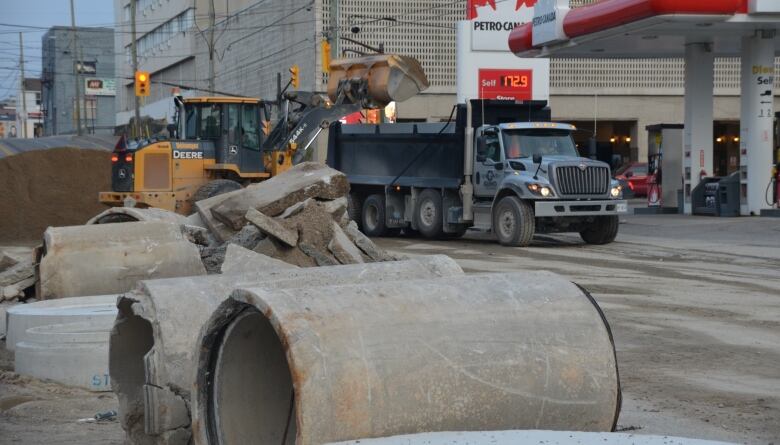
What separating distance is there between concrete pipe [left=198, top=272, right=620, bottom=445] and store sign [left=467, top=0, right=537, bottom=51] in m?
34.7

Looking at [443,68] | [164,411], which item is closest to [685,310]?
[164,411]

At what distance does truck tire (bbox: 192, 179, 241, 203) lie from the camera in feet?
78.4

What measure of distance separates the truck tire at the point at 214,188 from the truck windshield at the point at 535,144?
19.3 ft

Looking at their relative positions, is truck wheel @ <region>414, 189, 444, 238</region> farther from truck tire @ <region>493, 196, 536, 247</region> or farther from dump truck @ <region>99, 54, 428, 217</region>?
dump truck @ <region>99, 54, 428, 217</region>

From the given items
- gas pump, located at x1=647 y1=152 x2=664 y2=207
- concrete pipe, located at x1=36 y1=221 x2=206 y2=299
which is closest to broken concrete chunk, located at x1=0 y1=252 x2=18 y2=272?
concrete pipe, located at x1=36 y1=221 x2=206 y2=299

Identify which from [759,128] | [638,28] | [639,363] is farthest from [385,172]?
[639,363]

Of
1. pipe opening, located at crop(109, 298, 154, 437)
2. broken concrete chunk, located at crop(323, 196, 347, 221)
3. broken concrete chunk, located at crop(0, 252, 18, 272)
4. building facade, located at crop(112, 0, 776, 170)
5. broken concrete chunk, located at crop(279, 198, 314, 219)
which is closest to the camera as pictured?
pipe opening, located at crop(109, 298, 154, 437)

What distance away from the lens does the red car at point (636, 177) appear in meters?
49.0

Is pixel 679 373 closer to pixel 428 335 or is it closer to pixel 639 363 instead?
pixel 639 363

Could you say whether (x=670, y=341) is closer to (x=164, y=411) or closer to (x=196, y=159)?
(x=164, y=411)

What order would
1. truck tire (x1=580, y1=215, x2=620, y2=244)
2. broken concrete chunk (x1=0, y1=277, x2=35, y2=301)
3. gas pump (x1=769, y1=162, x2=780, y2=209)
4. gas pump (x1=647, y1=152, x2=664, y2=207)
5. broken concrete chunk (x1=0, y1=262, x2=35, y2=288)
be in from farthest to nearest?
gas pump (x1=647, y1=152, x2=664, y2=207) < gas pump (x1=769, y1=162, x2=780, y2=209) < truck tire (x1=580, y1=215, x2=620, y2=244) < broken concrete chunk (x1=0, y1=262, x2=35, y2=288) < broken concrete chunk (x1=0, y1=277, x2=35, y2=301)

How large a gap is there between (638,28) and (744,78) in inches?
156

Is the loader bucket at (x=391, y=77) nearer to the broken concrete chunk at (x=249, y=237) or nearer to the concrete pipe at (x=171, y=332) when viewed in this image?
the broken concrete chunk at (x=249, y=237)

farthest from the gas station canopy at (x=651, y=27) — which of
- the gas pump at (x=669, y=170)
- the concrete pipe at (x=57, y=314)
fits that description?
the concrete pipe at (x=57, y=314)
